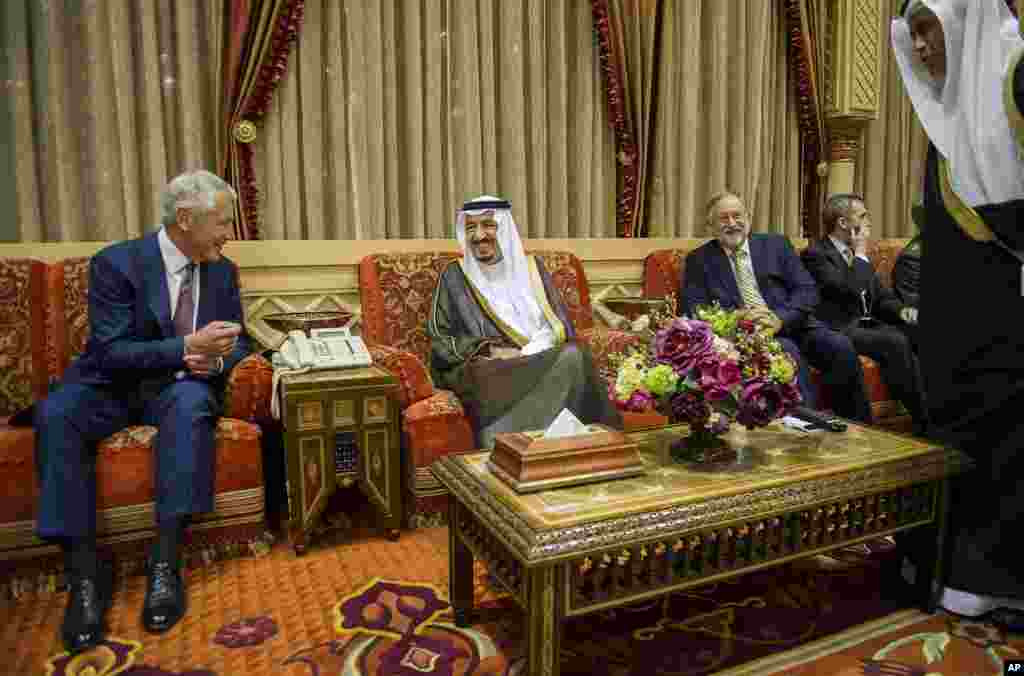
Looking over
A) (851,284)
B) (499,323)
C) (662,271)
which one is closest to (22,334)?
(499,323)

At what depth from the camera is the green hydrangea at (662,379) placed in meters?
1.84

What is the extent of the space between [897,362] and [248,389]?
3065 millimetres

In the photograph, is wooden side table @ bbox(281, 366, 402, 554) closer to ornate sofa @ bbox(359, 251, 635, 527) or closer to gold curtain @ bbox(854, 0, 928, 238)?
ornate sofa @ bbox(359, 251, 635, 527)

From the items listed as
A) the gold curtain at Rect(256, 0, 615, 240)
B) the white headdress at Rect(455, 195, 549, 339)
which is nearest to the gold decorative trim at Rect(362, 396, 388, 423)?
the white headdress at Rect(455, 195, 549, 339)

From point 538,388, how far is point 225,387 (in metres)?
1.20

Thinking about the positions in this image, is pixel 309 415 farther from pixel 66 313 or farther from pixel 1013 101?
pixel 1013 101

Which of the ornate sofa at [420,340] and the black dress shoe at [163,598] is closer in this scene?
the black dress shoe at [163,598]

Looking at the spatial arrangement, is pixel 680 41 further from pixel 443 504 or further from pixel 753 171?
pixel 443 504

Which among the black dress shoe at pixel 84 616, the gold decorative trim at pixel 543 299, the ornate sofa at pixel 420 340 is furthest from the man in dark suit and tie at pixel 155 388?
the gold decorative trim at pixel 543 299

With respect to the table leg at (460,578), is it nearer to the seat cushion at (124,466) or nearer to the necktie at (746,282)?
the seat cushion at (124,466)

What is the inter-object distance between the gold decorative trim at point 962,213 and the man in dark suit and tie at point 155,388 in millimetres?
2344

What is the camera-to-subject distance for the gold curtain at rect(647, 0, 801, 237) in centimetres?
437

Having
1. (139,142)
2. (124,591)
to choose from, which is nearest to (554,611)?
(124,591)

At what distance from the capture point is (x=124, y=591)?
229 centimetres
